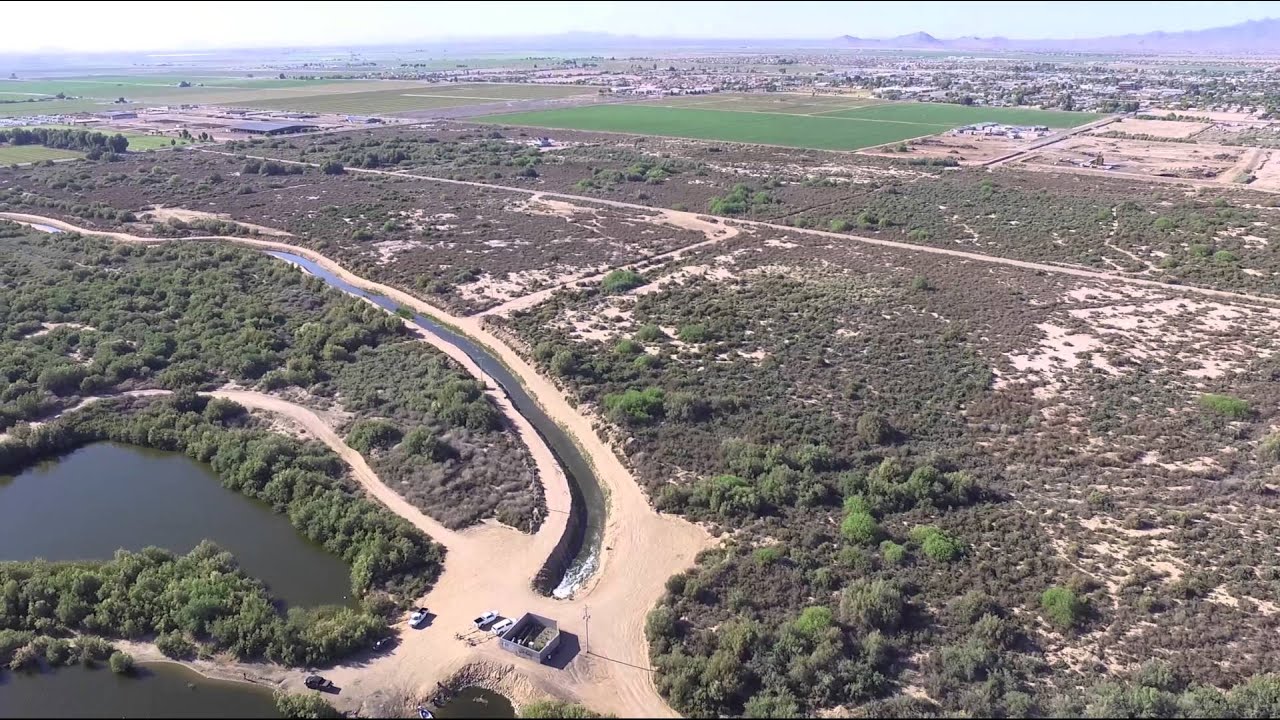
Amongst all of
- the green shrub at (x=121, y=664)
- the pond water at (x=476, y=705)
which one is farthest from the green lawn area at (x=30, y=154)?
the pond water at (x=476, y=705)

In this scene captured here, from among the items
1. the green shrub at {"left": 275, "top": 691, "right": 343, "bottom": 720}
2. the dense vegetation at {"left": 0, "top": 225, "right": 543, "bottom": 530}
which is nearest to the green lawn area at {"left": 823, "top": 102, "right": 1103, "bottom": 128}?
the dense vegetation at {"left": 0, "top": 225, "right": 543, "bottom": 530}

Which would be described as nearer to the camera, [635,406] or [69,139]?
[635,406]

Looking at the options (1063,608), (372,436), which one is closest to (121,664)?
(372,436)

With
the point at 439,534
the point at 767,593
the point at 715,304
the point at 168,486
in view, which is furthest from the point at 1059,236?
the point at 168,486

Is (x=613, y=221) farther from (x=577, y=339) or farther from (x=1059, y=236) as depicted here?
(x=1059, y=236)

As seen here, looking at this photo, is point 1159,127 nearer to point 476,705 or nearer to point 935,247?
point 935,247

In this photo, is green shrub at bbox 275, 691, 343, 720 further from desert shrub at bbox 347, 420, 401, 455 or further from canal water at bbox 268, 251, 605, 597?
desert shrub at bbox 347, 420, 401, 455
